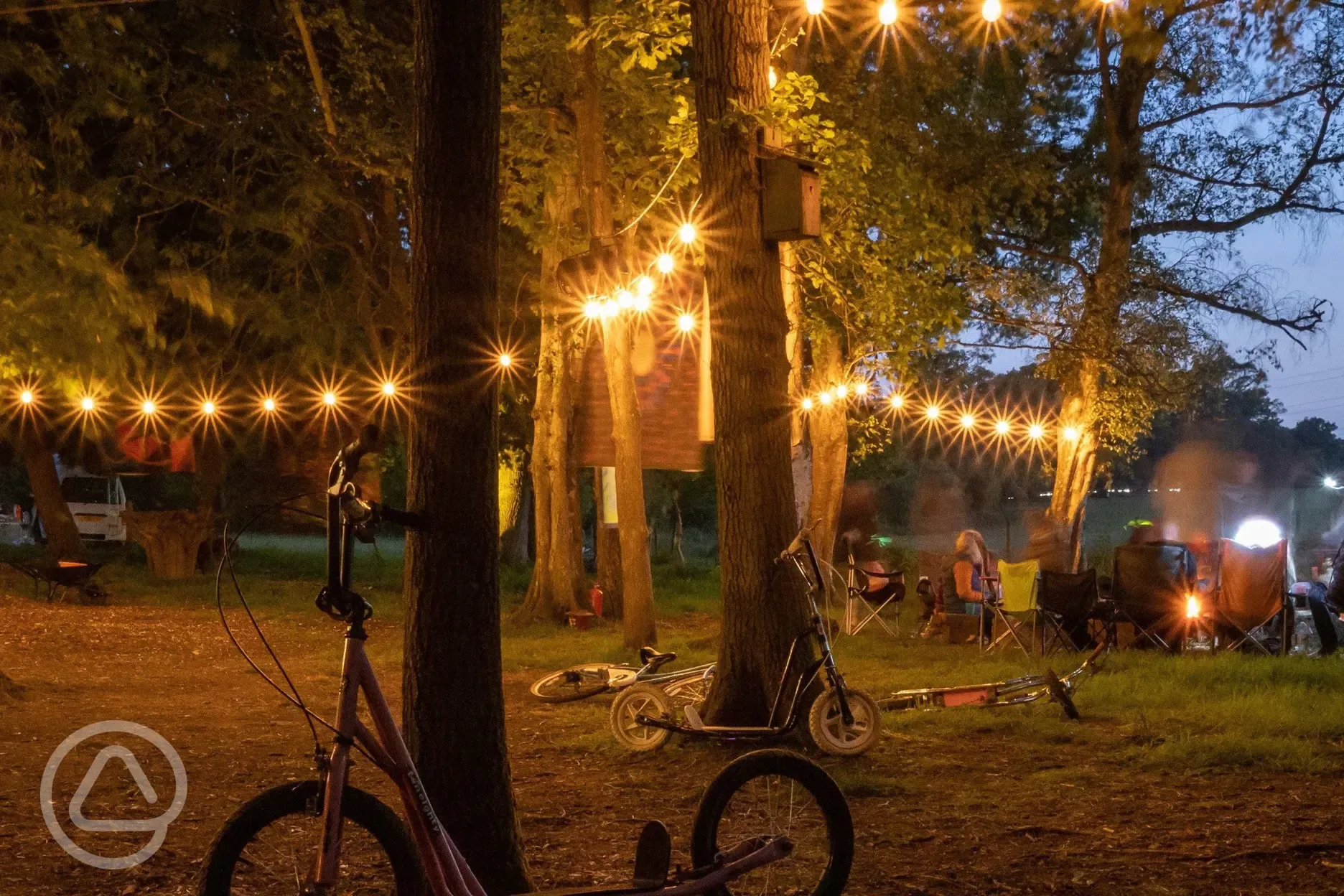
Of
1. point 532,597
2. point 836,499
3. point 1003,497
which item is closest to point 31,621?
point 532,597

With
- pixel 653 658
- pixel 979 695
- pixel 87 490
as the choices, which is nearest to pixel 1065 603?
pixel 979 695

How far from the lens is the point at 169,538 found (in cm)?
2580

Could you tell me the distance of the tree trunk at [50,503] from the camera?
2484 centimetres

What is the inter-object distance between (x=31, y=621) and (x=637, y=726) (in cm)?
1181

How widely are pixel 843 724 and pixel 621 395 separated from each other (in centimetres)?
650

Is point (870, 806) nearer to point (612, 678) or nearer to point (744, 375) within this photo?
point (744, 375)

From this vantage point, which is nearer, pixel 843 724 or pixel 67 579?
pixel 843 724

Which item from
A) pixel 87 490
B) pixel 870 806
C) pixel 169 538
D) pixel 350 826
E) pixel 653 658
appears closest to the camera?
pixel 350 826

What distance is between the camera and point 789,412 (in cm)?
870

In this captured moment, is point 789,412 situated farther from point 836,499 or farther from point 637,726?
point 836,499

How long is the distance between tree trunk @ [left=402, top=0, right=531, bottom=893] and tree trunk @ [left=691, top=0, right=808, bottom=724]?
11.5 ft

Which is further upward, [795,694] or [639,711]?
[795,694]

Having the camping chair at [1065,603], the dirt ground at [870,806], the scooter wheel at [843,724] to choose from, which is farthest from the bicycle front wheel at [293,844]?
the camping chair at [1065,603]

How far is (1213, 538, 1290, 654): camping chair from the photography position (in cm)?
1305
